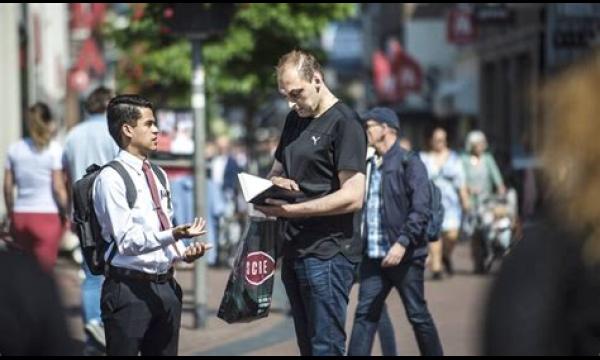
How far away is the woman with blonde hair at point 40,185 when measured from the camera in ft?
35.6

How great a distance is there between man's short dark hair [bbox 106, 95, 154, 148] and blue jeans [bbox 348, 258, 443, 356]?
8.15 ft

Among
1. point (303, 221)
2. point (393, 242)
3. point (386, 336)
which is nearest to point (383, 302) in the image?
point (393, 242)

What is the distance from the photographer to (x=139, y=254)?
6.23 m

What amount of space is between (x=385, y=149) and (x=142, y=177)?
2.93 m

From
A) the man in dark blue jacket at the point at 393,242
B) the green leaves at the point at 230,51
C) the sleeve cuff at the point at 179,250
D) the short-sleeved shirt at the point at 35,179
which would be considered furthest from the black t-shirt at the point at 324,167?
the green leaves at the point at 230,51

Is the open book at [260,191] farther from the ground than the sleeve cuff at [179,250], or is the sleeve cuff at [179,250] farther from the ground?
the open book at [260,191]

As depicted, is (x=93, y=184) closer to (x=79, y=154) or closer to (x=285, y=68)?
(x=285, y=68)

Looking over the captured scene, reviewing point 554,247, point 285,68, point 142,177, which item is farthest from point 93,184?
point 554,247

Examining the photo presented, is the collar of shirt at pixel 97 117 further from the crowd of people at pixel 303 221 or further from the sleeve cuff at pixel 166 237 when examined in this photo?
the sleeve cuff at pixel 166 237

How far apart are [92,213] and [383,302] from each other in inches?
101

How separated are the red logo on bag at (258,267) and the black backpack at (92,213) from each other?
1.67 feet

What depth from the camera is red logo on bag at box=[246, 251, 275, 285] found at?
6.62 metres

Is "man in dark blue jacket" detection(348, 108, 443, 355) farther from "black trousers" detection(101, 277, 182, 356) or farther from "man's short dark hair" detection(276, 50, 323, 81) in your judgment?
"black trousers" detection(101, 277, 182, 356)

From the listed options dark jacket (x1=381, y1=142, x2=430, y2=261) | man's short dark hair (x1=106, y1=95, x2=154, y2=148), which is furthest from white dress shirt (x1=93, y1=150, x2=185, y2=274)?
dark jacket (x1=381, y1=142, x2=430, y2=261)
